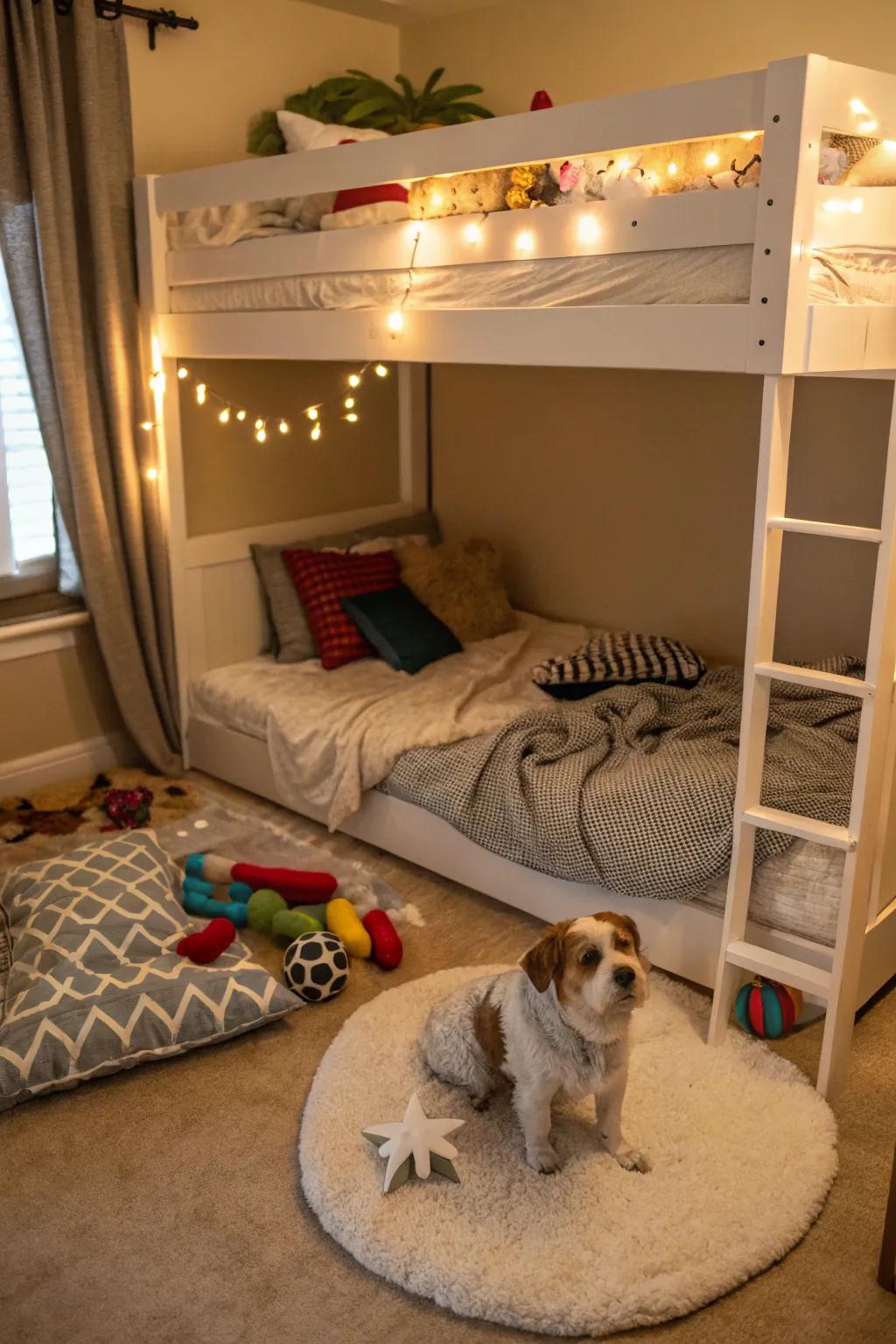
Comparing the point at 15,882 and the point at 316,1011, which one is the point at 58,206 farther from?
the point at 316,1011

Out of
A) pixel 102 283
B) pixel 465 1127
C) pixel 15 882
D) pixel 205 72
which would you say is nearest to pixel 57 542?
pixel 102 283

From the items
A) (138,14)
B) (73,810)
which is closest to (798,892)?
(73,810)

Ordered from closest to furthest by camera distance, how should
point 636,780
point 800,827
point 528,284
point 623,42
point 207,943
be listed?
A: point 800,827 < point 528,284 < point 207,943 < point 636,780 < point 623,42

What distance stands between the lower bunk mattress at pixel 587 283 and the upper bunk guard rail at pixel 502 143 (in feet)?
0.64

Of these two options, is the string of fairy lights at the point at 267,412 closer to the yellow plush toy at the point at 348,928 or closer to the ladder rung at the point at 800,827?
the yellow plush toy at the point at 348,928

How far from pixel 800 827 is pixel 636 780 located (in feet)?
1.75

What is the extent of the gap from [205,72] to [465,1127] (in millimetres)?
3000

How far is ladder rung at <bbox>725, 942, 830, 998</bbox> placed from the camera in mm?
2174

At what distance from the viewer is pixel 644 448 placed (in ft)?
11.9

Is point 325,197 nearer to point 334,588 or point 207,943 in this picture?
point 334,588

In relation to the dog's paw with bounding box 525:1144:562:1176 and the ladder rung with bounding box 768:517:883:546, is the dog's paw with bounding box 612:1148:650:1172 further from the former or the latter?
the ladder rung with bounding box 768:517:883:546

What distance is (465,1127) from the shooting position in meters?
2.11

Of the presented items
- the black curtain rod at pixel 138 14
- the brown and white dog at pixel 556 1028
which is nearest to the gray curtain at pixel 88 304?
the black curtain rod at pixel 138 14

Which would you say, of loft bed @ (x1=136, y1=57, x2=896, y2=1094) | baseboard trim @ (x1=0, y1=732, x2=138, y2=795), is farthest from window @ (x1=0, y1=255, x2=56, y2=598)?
loft bed @ (x1=136, y1=57, x2=896, y2=1094)
